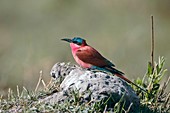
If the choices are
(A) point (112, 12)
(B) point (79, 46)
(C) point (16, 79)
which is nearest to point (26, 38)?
(A) point (112, 12)

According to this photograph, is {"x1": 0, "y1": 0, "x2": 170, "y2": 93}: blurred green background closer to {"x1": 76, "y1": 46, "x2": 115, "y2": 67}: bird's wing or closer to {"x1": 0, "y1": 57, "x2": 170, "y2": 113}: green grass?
{"x1": 76, "y1": 46, "x2": 115, "y2": 67}: bird's wing

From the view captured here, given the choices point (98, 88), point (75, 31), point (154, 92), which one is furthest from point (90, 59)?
point (75, 31)

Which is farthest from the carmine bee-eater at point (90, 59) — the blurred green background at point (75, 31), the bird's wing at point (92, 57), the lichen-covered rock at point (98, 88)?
the blurred green background at point (75, 31)

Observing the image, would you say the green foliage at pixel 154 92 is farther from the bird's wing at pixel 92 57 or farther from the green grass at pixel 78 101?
the bird's wing at pixel 92 57

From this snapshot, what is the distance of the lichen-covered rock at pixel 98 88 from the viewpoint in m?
6.96

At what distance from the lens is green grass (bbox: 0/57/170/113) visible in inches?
270

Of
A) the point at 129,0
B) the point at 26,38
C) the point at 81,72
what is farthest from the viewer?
the point at 129,0

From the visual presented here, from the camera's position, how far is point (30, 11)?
16734mm

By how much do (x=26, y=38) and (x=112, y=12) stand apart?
2.02 metres

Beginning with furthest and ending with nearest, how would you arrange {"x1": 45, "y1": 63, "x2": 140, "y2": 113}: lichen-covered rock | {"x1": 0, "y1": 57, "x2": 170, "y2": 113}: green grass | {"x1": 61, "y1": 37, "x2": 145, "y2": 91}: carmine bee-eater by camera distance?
{"x1": 61, "y1": 37, "x2": 145, "y2": 91}: carmine bee-eater → {"x1": 45, "y1": 63, "x2": 140, "y2": 113}: lichen-covered rock → {"x1": 0, "y1": 57, "x2": 170, "y2": 113}: green grass

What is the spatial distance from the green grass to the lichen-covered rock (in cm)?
6

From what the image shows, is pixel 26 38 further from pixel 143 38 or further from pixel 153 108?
pixel 153 108

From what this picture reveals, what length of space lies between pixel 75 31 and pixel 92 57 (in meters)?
7.05

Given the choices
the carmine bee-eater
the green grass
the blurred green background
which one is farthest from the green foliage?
the blurred green background
